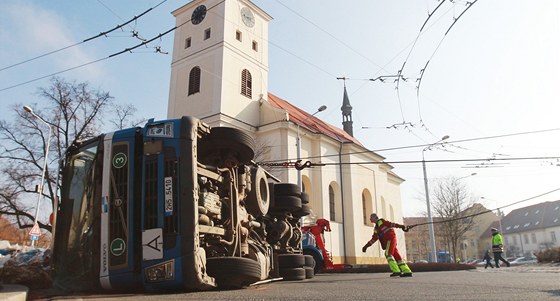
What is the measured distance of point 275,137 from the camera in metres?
28.7

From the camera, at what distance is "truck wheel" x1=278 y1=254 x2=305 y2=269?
31.0 ft

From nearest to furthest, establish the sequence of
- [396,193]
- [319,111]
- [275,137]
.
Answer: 1. [319,111]
2. [275,137]
3. [396,193]

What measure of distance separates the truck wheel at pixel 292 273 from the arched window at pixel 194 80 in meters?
22.5

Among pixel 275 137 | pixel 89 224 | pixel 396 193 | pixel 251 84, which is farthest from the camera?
pixel 396 193

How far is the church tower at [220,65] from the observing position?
2905 centimetres

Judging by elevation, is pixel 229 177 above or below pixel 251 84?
A: below

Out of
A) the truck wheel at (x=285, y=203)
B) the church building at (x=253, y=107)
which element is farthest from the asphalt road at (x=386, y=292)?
the church building at (x=253, y=107)

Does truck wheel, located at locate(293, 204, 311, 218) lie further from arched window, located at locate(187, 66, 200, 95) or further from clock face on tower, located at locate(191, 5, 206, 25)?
clock face on tower, located at locate(191, 5, 206, 25)

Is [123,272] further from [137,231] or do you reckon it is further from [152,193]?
[152,193]

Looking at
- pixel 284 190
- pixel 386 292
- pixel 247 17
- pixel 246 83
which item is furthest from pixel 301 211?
pixel 247 17

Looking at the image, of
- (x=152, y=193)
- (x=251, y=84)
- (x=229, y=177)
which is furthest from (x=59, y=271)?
(x=251, y=84)

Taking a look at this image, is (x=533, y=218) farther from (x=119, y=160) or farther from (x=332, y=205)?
(x=119, y=160)

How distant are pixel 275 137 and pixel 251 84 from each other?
538 centimetres

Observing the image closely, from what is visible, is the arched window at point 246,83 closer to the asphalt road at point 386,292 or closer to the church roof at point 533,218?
the asphalt road at point 386,292
